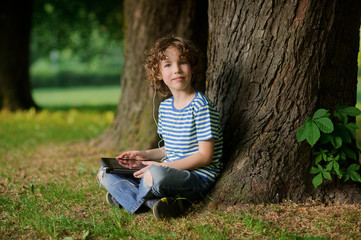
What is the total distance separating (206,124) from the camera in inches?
116

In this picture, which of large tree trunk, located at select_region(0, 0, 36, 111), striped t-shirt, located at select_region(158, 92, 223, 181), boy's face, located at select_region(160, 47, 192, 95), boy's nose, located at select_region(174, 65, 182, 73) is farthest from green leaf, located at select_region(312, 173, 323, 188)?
large tree trunk, located at select_region(0, 0, 36, 111)

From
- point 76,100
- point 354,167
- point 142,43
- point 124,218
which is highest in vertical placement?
point 142,43

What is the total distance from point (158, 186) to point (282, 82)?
1.18m

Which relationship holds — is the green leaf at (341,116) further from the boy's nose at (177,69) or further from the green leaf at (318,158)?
the boy's nose at (177,69)

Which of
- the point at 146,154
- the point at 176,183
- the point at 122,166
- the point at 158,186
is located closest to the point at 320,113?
the point at 176,183

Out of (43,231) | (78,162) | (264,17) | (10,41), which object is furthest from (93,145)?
(10,41)

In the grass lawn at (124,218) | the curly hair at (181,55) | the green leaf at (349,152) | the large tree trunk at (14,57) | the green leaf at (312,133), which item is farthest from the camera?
the large tree trunk at (14,57)

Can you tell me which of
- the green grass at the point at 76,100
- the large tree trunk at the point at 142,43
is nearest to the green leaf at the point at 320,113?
the large tree trunk at the point at 142,43

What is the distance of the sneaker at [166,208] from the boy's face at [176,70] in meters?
0.85

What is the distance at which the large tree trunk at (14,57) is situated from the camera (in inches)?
445

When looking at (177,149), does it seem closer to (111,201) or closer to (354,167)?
(111,201)

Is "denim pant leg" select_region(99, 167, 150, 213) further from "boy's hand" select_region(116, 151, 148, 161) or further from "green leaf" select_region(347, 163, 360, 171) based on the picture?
"green leaf" select_region(347, 163, 360, 171)

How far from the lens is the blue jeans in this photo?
9.37ft

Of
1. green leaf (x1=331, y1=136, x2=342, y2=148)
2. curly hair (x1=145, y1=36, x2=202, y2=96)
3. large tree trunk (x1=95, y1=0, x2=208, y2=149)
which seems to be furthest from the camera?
large tree trunk (x1=95, y1=0, x2=208, y2=149)
